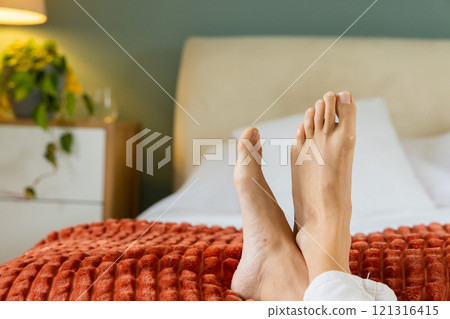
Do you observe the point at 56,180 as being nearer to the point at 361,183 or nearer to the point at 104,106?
the point at 104,106

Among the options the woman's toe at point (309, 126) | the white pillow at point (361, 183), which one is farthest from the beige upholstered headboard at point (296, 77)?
the woman's toe at point (309, 126)

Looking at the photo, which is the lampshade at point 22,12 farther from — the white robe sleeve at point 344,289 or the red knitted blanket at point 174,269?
the white robe sleeve at point 344,289

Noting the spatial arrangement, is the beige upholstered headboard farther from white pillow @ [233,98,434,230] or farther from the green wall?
white pillow @ [233,98,434,230]

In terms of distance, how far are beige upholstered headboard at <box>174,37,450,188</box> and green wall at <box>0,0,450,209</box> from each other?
47mm

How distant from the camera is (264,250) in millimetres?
633

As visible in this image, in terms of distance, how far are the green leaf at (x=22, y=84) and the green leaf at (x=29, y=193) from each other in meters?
0.25

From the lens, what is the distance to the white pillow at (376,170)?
988 mm

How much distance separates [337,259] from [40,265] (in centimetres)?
36

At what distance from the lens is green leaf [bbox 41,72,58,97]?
4.75ft

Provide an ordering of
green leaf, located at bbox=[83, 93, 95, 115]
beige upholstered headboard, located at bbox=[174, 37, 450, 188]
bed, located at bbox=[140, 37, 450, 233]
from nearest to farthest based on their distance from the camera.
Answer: bed, located at bbox=[140, 37, 450, 233], beige upholstered headboard, located at bbox=[174, 37, 450, 188], green leaf, located at bbox=[83, 93, 95, 115]

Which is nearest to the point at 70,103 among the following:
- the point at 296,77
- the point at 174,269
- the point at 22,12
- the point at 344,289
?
the point at 22,12

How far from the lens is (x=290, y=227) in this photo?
0.69 meters

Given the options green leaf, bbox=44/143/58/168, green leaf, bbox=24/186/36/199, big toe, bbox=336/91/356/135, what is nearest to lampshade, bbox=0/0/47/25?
green leaf, bbox=44/143/58/168
